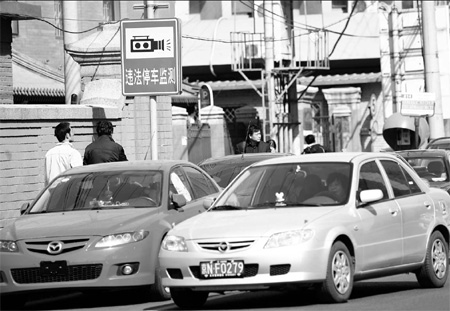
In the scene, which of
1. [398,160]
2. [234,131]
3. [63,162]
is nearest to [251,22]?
[234,131]

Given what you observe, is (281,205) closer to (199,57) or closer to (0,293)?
(0,293)

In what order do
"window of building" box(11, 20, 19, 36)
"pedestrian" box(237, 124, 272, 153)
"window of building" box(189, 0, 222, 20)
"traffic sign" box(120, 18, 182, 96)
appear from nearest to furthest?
"traffic sign" box(120, 18, 182, 96) < "pedestrian" box(237, 124, 272, 153) < "window of building" box(11, 20, 19, 36) < "window of building" box(189, 0, 222, 20)

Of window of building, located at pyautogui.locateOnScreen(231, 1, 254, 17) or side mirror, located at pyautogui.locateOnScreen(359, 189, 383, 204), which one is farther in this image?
window of building, located at pyautogui.locateOnScreen(231, 1, 254, 17)

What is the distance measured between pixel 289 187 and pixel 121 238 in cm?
175

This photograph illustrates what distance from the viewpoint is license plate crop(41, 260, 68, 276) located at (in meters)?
12.7

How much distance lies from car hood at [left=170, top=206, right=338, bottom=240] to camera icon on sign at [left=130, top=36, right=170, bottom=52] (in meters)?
7.32

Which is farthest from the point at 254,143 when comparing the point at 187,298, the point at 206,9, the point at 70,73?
the point at 206,9

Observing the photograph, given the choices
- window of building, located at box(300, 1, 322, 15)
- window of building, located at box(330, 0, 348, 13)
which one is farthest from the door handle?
window of building, located at box(330, 0, 348, 13)

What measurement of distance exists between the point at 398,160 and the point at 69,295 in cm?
399

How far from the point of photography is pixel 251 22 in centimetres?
5341

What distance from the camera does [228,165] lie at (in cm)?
1928

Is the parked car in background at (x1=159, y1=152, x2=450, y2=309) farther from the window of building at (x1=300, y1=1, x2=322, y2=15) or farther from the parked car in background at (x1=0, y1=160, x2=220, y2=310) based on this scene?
the window of building at (x1=300, y1=1, x2=322, y2=15)

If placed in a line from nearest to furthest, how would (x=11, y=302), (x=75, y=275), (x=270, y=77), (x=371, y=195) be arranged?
1. (x=371, y=195)
2. (x=75, y=275)
3. (x=11, y=302)
4. (x=270, y=77)

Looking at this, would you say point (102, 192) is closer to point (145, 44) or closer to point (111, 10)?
point (145, 44)
